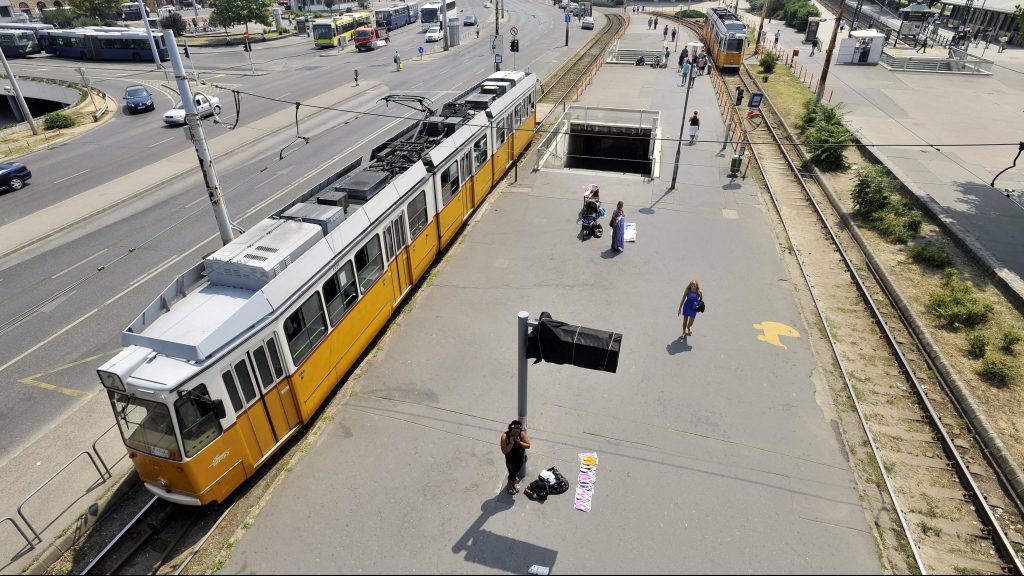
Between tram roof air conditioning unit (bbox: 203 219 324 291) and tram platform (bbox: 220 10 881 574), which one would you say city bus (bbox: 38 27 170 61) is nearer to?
tram roof air conditioning unit (bbox: 203 219 324 291)

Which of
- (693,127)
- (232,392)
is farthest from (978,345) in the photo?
(693,127)

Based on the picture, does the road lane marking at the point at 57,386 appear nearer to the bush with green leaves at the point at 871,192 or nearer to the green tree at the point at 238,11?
the bush with green leaves at the point at 871,192

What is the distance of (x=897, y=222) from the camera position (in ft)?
58.7

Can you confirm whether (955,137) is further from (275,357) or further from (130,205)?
(130,205)

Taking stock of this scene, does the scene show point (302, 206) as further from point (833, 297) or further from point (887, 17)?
point (887, 17)

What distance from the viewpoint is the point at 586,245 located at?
17000mm

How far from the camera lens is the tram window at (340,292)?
1018cm

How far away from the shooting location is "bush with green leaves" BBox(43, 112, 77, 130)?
31.6 metres

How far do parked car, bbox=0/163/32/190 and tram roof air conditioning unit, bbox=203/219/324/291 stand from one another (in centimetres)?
2101

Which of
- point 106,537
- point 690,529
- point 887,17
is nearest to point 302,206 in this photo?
point 106,537

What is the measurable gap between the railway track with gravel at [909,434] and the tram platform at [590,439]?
2.61 feet

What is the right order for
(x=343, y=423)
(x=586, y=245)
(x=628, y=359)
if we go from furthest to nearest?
1. (x=586, y=245)
2. (x=628, y=359)
3. (x=343, y=423)

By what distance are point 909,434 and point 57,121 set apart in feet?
141

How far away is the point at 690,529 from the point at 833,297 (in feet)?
31.5
